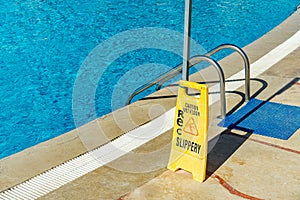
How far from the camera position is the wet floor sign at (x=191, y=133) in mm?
3727

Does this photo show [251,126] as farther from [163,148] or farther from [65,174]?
[65,174]

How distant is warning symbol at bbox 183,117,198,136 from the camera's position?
381cm

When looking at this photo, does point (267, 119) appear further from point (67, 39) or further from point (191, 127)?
point (67, 39)

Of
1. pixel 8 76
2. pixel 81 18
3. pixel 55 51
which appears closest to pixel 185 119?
pixel 8 76

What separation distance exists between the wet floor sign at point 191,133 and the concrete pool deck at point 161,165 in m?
0.10

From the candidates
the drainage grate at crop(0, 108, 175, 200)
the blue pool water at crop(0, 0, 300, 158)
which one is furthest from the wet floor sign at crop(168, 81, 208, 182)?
the blue pool water at crop(0, 0, 300, 158)

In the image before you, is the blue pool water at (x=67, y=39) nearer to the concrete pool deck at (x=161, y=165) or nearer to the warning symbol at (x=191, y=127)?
the concrete pool deck at (x=161, y=165)

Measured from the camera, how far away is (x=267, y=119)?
4867 millimetres

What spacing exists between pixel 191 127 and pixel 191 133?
0.05 metres

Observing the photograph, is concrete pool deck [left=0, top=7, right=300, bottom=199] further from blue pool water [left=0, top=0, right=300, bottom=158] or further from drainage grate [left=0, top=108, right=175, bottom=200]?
blue pool water [left=0, top=0, right=300, bottom=158]

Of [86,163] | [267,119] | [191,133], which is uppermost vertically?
[191,133]

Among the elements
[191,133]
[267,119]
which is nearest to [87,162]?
[191,133]

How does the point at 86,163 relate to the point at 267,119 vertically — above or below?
below

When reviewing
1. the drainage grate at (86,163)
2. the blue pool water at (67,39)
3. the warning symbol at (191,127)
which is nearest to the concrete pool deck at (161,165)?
the drainage grate at (86,163)
